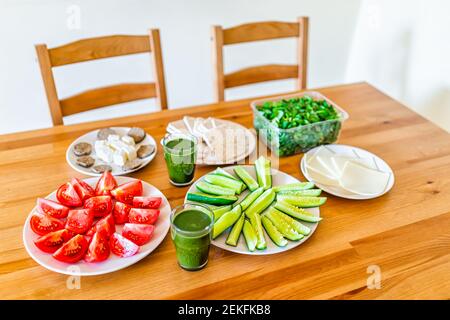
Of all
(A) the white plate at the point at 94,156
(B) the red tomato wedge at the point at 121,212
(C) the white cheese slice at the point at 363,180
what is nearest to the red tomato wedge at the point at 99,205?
(B) the red tomato wedge at the point at 121,212

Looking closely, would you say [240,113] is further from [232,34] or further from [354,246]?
[354,246]

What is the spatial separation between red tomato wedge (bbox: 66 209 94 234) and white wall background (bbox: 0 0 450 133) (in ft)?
5.01

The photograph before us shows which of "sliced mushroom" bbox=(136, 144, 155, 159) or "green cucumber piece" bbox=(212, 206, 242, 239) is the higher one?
"sliced mushroom" bbox=(136, 144, 155, 159)

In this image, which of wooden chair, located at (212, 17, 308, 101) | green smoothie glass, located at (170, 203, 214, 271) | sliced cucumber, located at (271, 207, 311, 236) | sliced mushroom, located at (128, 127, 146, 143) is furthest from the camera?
wooden chair, located at (212, 17, 308, 101)

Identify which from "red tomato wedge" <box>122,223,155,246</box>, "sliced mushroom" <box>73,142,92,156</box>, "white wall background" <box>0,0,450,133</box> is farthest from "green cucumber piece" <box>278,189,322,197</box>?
"white wall background" <box>0,0,450,133</box>

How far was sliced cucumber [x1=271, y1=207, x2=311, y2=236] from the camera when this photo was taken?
96cm

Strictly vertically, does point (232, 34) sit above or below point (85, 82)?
above

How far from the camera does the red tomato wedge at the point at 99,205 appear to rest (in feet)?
3.27

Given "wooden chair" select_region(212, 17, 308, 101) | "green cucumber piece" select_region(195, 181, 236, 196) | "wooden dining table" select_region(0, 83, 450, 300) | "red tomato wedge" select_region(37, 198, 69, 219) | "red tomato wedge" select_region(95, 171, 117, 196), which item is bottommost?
"wooden dining table" select_region(0, 83, 450, 300)

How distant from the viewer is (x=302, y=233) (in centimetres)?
96

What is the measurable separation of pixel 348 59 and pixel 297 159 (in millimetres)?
1940

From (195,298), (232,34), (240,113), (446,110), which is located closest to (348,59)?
(446,110)

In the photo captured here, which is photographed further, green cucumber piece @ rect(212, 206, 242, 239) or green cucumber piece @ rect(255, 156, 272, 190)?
green cucumber piece @ rect(255, 156, 272, 190)

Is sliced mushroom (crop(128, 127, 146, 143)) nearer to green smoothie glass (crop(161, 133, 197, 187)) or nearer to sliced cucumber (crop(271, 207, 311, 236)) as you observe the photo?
green smoothie glass (crop(161, 133, 197, 187))
